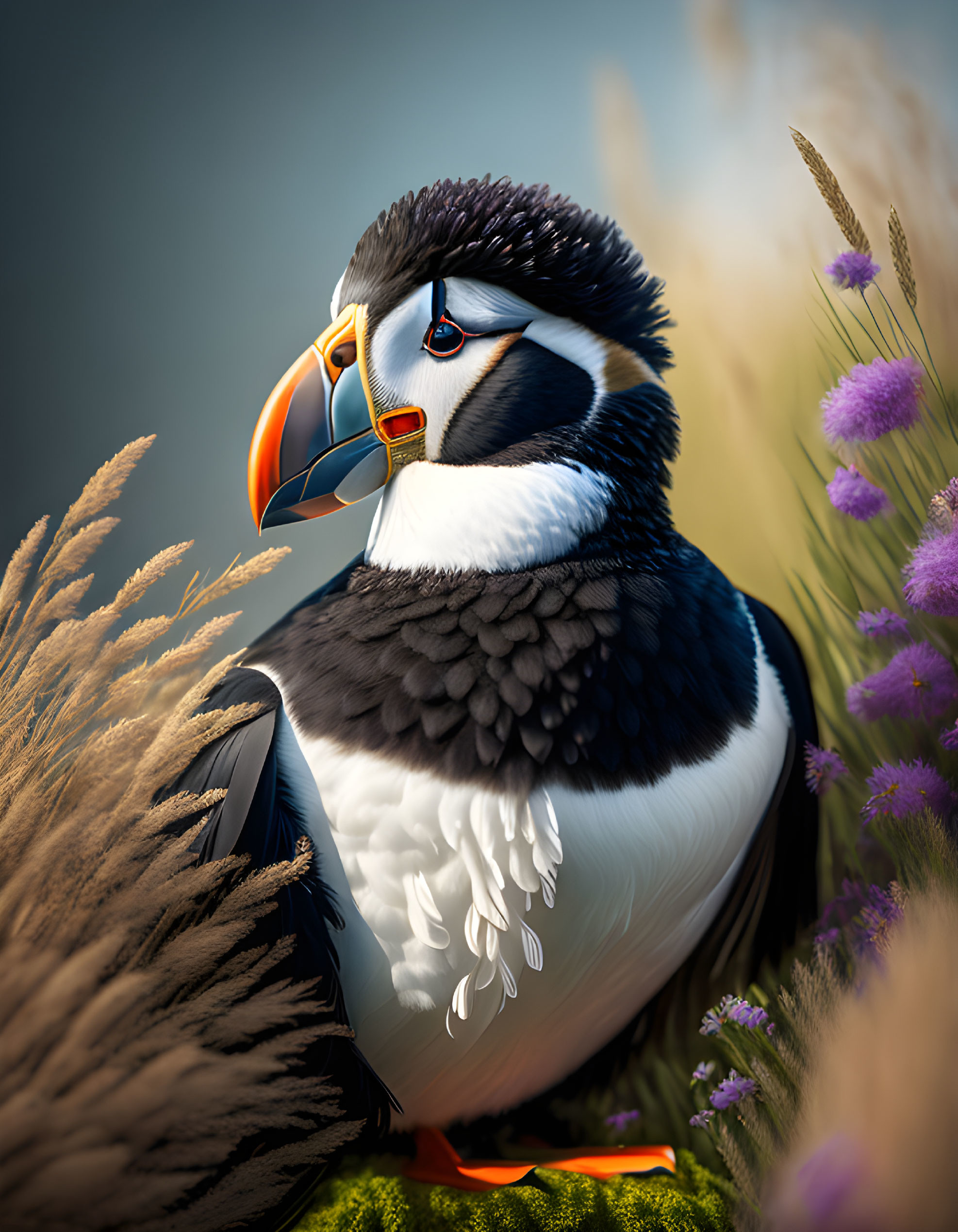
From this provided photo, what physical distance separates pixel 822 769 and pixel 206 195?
1.14m

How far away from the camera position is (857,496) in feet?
2.47

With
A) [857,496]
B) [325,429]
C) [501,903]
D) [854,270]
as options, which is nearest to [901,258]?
[854,270]

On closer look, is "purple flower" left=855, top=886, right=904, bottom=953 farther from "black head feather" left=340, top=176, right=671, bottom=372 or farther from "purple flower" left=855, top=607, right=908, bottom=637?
"black head feather" left=340, top=176, right=671, bottom=372

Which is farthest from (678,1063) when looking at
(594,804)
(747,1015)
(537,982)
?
(594,804)

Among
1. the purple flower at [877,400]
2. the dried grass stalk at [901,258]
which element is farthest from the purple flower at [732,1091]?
the dried grass stalk at [901,258]

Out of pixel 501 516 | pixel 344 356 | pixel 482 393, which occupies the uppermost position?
pixel 344 356

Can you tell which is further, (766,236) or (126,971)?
(766,236)

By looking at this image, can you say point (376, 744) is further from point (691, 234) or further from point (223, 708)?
point (691, 234)

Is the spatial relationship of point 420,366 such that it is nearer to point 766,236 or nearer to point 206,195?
point 766,236

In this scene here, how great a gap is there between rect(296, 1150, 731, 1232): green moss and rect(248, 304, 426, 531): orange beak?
23.3 inches

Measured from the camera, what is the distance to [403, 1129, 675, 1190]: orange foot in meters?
0.68

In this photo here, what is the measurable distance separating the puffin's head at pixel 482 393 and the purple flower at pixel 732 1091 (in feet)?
1.62

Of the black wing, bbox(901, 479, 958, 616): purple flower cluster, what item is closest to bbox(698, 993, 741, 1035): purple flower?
the black wing

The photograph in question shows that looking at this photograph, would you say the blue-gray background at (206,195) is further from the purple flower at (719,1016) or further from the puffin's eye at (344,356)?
the purple flower at (719,1016)
